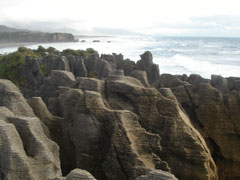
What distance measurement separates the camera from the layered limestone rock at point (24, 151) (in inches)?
277

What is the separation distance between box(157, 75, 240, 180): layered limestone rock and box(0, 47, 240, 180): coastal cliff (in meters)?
0.04

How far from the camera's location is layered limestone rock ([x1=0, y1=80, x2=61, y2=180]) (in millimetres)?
7047

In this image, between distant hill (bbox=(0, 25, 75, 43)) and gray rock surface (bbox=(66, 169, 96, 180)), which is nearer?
gray rock surface (bbox=(66, 169, 96, 180))

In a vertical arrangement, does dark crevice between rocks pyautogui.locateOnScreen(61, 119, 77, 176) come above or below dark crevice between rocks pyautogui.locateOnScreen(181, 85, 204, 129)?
below

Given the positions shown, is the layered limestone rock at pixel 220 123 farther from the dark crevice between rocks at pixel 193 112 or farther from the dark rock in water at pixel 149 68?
the dark rock in water at pixel 149 68

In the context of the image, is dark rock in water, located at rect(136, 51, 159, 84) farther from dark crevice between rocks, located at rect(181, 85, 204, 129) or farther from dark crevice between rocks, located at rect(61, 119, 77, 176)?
dark crevice between rocks, located at rect(61, 119, 77, 176)

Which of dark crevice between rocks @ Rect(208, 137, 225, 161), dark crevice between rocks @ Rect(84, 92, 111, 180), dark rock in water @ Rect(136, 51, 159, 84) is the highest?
dark rock in water @ Rect(136, 51, 159, 84)

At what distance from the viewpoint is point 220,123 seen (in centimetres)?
1184

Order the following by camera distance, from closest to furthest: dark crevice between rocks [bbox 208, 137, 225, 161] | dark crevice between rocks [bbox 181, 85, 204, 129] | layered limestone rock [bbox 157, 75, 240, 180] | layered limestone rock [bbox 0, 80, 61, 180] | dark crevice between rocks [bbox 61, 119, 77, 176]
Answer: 1. layered limestone rock [bbox 0, 80, 61, 180]
2. dark crevice between rocks [bbox 61, 119, 77, 176]
3. layered limestone rock [bbox 157, 75, 240, 180]
4. dark crevice between rocks [bbox 208, 137, 225, 161]
5. dark crevice between rocks [bbox 181, 85, 204, 129]

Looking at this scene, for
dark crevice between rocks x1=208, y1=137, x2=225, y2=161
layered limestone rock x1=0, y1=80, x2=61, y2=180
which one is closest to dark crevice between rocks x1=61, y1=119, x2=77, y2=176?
layered limestone rock x1=0, y1=80, x2=61, y2=180

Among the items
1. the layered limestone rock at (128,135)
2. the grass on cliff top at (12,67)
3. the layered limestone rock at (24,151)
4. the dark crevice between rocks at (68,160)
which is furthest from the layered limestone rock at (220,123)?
the grass on cliff top at (12,67)

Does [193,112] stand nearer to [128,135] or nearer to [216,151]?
[216,151]

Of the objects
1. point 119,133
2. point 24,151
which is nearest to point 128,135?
point 119,133

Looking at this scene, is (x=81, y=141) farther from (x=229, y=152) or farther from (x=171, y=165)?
(x=229, y=152)
